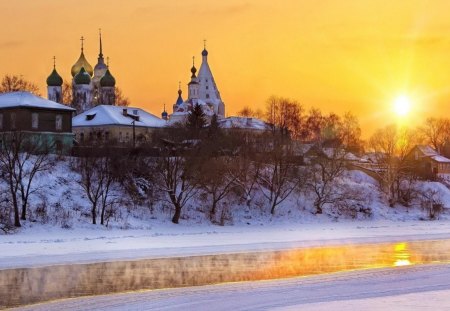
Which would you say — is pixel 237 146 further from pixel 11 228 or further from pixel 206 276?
pixel 206 276

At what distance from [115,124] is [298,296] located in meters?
75.5

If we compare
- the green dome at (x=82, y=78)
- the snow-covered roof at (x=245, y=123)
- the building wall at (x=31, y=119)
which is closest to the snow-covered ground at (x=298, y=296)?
the building wall at (x=31, y=119)

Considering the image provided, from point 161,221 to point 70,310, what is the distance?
127 feet

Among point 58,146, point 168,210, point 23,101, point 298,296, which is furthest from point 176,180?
point 298,296

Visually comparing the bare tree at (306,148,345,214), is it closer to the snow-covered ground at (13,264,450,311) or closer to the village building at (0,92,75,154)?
the village building at (0,92,75,154)

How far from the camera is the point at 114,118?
9875 cm

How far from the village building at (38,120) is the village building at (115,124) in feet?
62.6

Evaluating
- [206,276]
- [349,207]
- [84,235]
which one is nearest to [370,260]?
[206,276]

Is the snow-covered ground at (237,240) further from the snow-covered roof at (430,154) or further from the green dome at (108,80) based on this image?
the green dome at (108,80)

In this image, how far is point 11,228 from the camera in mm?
51281

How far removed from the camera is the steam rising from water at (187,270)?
26753 mm

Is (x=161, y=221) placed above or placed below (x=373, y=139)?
below

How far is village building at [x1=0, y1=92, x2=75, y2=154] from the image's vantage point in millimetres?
72375

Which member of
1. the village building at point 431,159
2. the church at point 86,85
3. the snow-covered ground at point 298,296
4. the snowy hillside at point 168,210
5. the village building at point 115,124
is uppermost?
the church at point 86,85
